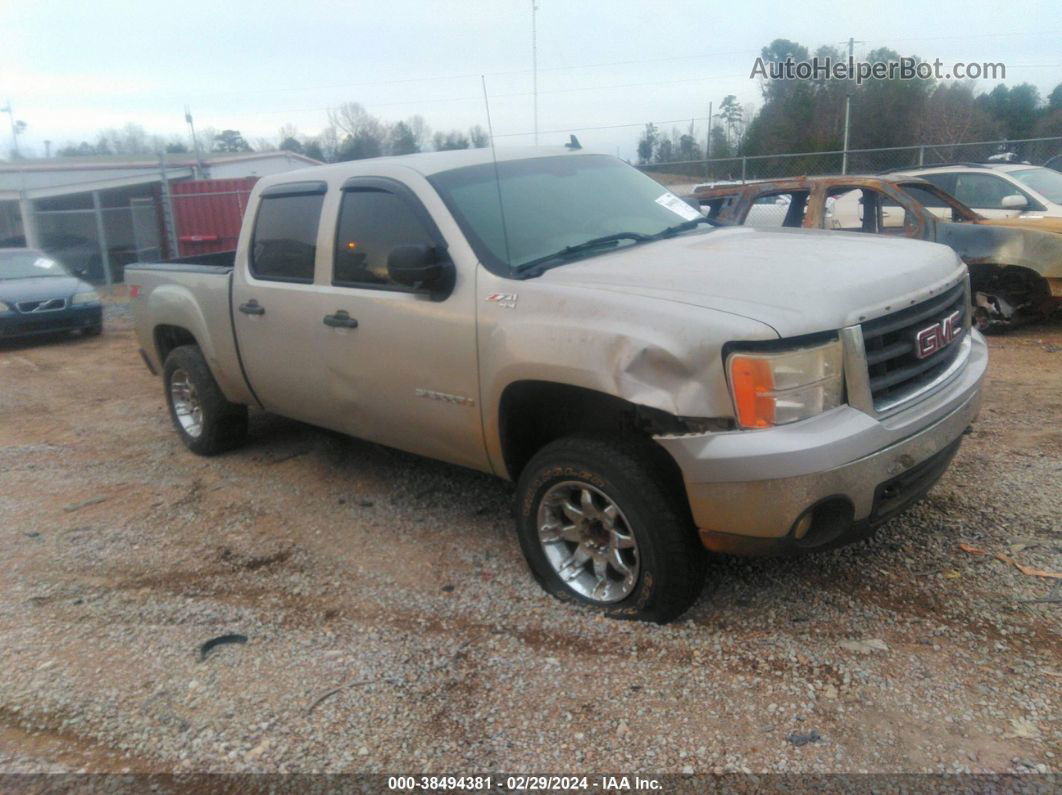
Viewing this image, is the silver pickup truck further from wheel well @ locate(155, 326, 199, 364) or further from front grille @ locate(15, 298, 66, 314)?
front grille @ locate(15, 298, 66, 314)

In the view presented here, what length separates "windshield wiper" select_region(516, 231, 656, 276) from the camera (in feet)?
12.5

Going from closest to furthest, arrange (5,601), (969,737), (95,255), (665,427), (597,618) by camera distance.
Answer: (969,737) < (665,427) < (597,618) < (5,601) < (95,255)

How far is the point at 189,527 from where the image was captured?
4980 millimetres

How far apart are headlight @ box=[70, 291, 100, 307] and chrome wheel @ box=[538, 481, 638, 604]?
36.2ft

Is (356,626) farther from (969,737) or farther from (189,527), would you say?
(969,737)

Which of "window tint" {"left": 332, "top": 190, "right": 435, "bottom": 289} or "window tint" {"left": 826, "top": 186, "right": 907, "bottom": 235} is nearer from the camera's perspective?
"window tint" {"left": 332, "top": 190, "right": 435, "bottom": 289}

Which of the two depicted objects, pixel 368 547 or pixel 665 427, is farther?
pixel 368 547

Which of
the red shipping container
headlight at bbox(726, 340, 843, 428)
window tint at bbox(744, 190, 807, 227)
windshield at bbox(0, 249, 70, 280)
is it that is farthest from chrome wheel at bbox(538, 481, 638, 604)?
the red shipping container

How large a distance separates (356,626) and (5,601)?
5.85ft

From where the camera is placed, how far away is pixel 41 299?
40.0ft

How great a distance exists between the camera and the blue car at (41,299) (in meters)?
12.0

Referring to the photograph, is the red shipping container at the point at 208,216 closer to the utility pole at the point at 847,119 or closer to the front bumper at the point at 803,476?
the utility pole at the point at 847,119

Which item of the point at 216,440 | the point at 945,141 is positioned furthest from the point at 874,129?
the point at 216,440

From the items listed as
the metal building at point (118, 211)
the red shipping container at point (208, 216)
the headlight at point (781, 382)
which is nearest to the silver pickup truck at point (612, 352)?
the headlight at point (781, 382)
